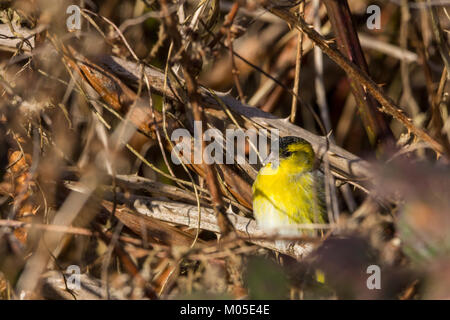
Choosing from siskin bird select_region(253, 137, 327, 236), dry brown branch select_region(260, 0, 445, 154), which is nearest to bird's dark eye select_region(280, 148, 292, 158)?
siskin bird select_region(253, 137, 327, 236)

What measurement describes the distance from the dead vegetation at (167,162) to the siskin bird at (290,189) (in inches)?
2.9

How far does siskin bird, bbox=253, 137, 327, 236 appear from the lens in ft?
7.16

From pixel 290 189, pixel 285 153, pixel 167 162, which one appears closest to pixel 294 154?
pixel 285 153

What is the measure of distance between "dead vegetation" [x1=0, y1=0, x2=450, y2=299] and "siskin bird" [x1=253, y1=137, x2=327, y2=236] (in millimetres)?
73

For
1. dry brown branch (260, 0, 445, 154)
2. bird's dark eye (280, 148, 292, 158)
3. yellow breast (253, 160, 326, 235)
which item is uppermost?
dry brown branch (260, 0, 445, 154)

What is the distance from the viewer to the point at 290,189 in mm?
2311

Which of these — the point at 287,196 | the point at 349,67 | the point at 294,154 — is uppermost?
the point at 349,67

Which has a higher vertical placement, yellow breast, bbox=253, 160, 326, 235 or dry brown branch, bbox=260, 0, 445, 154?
dry brown branch, bbox=260, 0, 445, 154

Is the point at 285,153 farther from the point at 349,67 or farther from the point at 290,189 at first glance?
the point at 349,67

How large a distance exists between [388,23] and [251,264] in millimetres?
2636

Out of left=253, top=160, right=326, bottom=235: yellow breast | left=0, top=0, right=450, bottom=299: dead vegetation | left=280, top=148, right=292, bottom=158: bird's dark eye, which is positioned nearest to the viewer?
left=0, top=0, right=450, bottom=299: dead vegetation

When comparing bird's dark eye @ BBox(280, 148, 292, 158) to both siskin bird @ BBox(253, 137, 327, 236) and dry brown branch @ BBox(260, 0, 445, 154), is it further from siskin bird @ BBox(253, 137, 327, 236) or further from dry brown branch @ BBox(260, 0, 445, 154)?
dry brown branch @ BBox(260, 0, 445, 154)

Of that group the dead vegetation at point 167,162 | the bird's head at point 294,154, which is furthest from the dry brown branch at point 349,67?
the bird's head at point 294,154

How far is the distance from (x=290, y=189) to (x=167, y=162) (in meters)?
0.63
